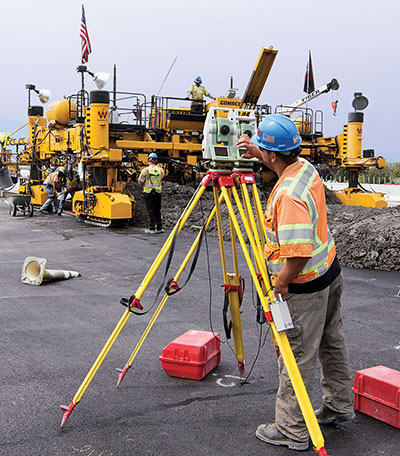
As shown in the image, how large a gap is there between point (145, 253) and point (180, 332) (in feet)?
16.7

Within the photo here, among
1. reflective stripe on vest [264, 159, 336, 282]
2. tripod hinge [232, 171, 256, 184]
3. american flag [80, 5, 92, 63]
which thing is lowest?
reflective stripe on vest [264, 159, 336, 282]

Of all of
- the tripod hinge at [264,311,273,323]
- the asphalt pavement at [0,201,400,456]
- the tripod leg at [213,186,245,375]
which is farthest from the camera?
the tripod leg at [213,186,245,375]

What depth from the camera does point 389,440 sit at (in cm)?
333

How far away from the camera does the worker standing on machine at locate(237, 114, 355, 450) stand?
293 cm

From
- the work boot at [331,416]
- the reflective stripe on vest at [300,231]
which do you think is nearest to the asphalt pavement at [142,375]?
the work boot at [331,416]

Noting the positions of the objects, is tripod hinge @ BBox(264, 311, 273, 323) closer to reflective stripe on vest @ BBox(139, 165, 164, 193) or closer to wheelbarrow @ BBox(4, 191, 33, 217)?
reflective stripe on vest @ BBox(139, 165, 164, 193)

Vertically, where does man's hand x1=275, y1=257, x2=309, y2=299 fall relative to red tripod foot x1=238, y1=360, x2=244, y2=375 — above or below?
above

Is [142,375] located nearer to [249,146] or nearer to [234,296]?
[234,296]

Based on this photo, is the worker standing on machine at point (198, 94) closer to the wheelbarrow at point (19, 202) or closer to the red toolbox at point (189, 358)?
the wheelbarrow at point (19, 202)

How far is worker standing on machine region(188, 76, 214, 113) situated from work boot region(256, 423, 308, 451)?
48.4 feet

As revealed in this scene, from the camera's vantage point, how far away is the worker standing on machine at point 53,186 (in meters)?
17.9

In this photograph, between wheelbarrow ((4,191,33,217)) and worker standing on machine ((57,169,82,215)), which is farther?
worker standing on machine ((57,169,82,215))

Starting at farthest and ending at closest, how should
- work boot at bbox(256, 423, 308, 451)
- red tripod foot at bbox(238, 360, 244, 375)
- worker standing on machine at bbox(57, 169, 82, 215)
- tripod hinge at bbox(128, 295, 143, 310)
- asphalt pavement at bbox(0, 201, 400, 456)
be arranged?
1. worker standing on machine at bbox(57, 169, 82, 215)
2. red tripod foot at bbox(238, 360, 244, 375)
3. tripod hinge at bbox(128, 295, 143, 310)
4. asphalt pavement at bbox(0, 201, 400, 456)
5. work boot at bbox(256, 423, 308, 451)

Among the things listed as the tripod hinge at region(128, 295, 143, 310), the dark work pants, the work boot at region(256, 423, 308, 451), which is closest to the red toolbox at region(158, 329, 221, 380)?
the tripod hinge at region(128, 295, 143, 310)
